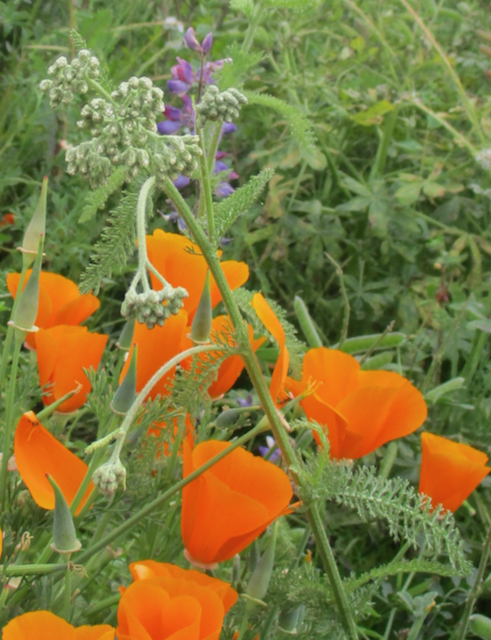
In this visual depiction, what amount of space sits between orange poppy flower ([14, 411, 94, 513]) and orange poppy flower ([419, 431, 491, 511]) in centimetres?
29

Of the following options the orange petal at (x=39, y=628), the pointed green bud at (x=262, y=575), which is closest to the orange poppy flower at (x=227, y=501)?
the pointed green bud at (x=262, y=575)

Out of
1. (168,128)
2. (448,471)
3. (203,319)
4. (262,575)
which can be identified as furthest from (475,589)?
(168,128)

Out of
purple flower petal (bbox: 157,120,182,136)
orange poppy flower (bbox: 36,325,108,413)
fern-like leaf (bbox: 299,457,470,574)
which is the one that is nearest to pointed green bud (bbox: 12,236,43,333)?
orange poppy flower (bbox: 36,325,108,413)

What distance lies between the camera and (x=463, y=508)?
1067 mm

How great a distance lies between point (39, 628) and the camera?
1.43 ft

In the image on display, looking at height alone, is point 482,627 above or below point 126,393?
below

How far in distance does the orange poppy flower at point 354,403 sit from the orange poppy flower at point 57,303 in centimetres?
21

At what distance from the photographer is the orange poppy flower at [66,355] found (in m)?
0.61

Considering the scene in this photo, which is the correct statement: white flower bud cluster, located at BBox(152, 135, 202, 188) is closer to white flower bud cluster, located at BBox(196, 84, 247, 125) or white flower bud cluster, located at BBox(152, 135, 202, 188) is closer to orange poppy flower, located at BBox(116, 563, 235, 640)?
white flower bud cluster, located at BBox(196, 84, 247, 125)

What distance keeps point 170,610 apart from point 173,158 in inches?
11.4

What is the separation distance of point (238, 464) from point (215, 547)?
6 cm

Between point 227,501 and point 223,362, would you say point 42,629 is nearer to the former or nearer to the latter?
point 227,501

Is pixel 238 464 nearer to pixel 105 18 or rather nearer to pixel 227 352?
pixel 227 352

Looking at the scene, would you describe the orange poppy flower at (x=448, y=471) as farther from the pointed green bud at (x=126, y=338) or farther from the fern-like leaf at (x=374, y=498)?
the pointed green bud at (x=126, y=338)
